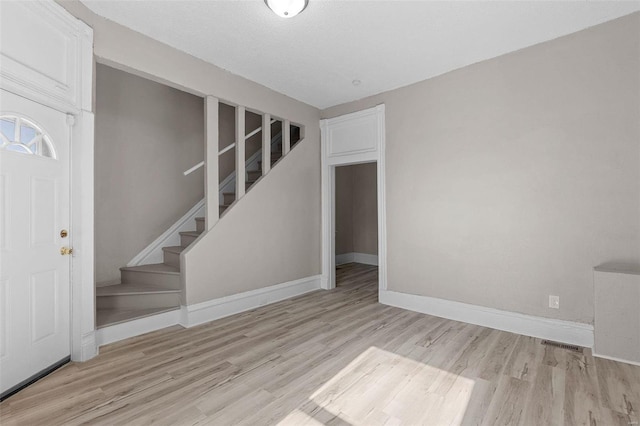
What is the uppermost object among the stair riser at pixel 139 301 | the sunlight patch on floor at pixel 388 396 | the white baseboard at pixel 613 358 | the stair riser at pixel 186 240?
the stair riser at pixel 186 240

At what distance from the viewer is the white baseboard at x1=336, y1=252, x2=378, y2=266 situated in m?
7.16

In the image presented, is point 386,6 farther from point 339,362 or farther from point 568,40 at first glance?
point 339,362

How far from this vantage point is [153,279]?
148 inches

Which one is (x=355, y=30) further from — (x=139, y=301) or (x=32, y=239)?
(x=139, y=301)

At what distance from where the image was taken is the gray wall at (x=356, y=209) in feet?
23.7

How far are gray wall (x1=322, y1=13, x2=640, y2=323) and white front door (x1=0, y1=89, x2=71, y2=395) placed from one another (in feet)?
11.8

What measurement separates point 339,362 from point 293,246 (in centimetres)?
226

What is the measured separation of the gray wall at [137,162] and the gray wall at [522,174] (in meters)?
3.07

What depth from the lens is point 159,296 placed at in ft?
11.4

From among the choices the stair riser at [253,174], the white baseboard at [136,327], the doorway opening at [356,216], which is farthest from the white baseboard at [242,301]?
the doorway opening at [356,216]

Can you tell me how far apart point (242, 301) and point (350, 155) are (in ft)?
8.58

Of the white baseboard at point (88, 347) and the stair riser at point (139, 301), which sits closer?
the white baseboard at point (88, 347)

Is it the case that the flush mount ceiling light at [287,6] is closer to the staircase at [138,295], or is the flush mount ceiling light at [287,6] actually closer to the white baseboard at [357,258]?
the staircase at [138,295]

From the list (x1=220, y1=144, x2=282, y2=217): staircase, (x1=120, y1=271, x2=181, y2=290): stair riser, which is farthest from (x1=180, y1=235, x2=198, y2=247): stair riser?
(x1=120, y1=271, x2=181, y2=290): stair riser
